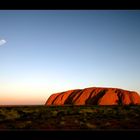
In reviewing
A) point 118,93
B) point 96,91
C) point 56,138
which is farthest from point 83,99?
point 56,138

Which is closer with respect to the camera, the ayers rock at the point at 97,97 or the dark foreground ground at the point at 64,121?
the dark foreground ground at the point at 64,121

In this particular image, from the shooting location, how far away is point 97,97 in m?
113

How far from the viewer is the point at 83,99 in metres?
116

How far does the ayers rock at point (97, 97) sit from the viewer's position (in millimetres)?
107750

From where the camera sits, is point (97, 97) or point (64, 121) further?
point (97, 97)

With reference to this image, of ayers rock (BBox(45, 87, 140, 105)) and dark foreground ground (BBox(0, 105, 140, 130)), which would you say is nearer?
dark foreground ground (BBox(0, 105, 140, 130))

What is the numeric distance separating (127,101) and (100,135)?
361 ft

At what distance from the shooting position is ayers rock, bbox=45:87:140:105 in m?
108

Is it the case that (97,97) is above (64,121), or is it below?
above
